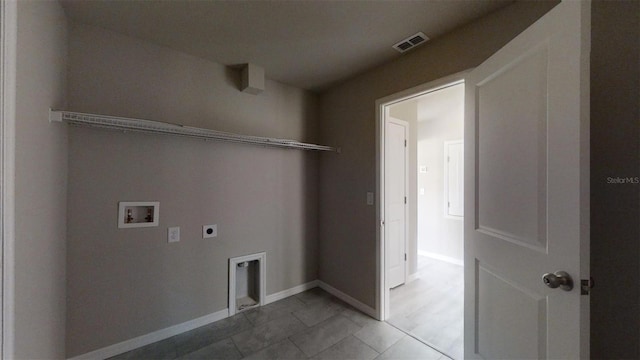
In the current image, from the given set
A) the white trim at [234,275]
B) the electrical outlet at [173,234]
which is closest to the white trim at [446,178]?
the white trim at [234,275]

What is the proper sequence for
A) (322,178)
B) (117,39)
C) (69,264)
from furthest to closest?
(322,178)
(117,39)
(69,264)

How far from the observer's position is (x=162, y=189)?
191 centimetres

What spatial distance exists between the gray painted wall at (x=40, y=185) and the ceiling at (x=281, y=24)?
0.38m

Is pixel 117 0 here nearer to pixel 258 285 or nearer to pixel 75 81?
pixel 75 81

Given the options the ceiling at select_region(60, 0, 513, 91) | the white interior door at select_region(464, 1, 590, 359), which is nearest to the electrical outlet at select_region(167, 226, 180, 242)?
the ceiling at select_region(60, 0, 513, 91)

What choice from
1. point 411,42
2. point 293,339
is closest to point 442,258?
point 293,339

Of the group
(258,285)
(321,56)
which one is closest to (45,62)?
(321,56)

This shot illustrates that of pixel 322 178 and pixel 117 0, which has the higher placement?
pixel 117 0

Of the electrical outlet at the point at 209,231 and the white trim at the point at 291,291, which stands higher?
the electrical outlet at the point at 209,231

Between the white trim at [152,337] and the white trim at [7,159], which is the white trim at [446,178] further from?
the white trim at [7,159]

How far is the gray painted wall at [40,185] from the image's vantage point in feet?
3.21

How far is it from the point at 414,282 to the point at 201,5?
3.60 m

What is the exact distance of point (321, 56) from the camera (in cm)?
209

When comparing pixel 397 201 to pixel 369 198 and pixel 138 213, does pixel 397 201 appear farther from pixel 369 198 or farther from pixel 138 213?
pixel 138 213
